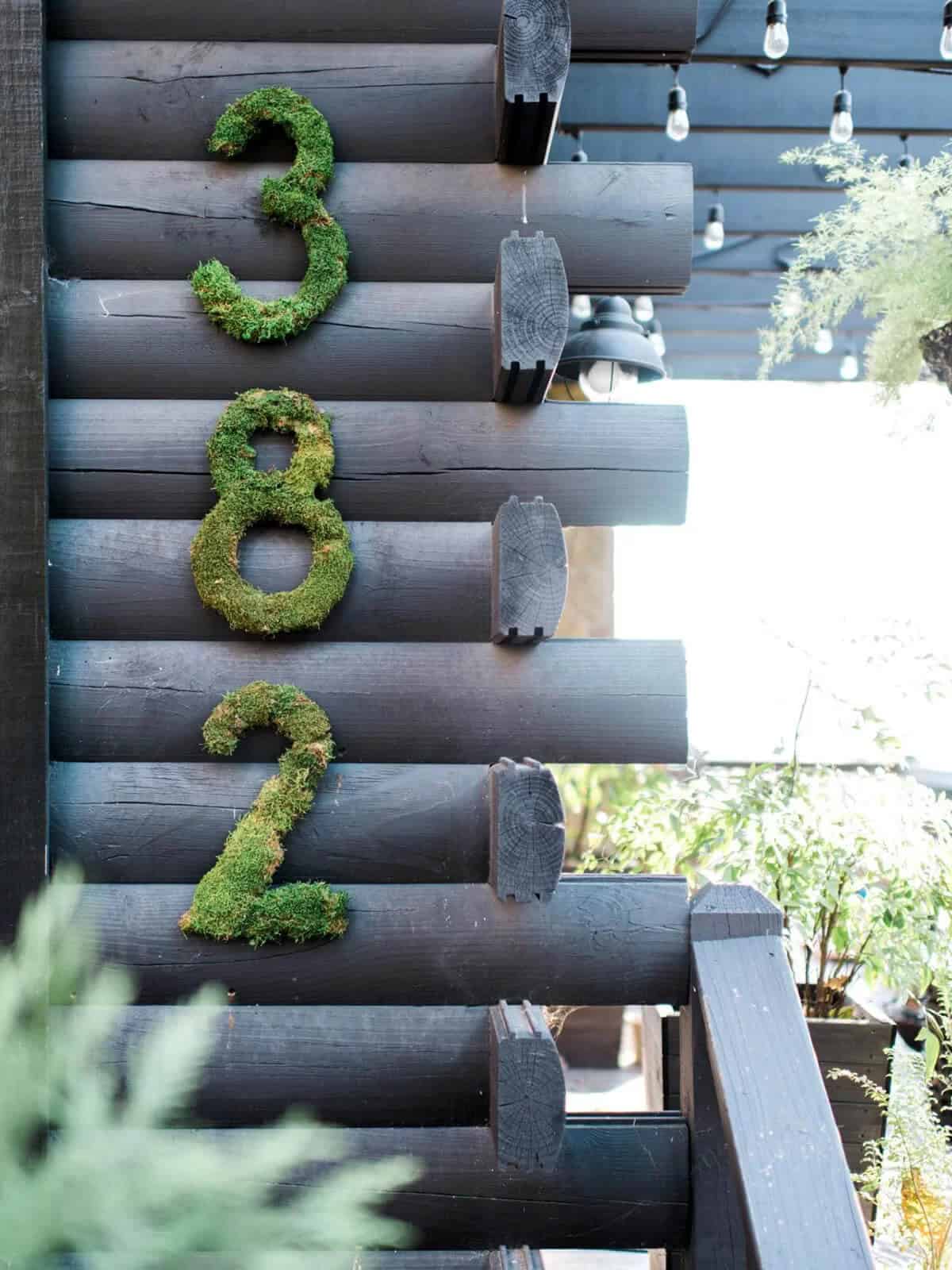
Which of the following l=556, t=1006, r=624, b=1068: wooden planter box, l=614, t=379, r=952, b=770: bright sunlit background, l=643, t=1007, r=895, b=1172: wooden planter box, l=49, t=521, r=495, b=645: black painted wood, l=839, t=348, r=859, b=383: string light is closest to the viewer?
l=49, t=521, r=495, b=645: black painted wood

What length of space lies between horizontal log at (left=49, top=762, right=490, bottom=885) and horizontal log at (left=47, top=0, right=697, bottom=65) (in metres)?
1.28

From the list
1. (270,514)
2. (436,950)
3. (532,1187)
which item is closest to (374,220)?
(270,514)

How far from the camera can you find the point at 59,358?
208cm

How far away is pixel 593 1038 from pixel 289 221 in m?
3.79

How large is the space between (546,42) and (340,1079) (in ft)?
5.63

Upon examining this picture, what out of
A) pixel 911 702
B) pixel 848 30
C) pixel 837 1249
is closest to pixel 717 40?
pixel 848 30

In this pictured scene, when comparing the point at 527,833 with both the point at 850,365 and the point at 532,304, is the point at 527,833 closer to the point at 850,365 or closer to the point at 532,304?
the point at 532,304

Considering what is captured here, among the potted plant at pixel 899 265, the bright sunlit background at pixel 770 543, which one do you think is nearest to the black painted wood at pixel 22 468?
the potted plant at pixel 899 265

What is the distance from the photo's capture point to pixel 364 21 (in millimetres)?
2121

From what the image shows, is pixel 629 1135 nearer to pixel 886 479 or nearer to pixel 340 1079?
pixel 340 1079

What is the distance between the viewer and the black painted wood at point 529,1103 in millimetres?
1832

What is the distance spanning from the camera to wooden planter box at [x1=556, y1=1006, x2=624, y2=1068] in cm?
492

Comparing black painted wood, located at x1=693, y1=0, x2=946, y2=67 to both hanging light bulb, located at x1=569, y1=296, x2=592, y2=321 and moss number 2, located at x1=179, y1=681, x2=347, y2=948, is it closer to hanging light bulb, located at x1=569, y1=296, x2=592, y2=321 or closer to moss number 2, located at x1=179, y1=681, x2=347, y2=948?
hanging light bulb, located at x1=569, y1=296, x2=592, y2=321

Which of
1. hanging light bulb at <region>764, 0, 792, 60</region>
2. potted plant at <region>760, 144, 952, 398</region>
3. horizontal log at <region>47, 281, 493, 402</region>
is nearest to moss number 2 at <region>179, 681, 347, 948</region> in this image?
horizontal log at <region>47, 281, 493, 402</region>
